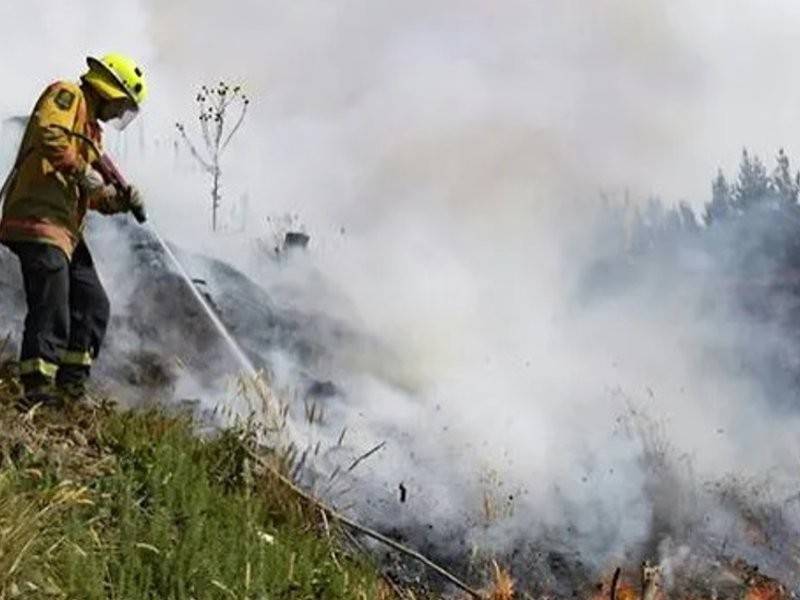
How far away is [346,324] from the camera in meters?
15.4

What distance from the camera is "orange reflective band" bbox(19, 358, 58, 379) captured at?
552 cm

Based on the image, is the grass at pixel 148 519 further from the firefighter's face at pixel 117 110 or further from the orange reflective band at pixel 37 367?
the firefighter's face at pixel 117 110

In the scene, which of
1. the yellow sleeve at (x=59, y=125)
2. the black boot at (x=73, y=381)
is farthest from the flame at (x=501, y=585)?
the yellow sleeve at (x=59, y=125)

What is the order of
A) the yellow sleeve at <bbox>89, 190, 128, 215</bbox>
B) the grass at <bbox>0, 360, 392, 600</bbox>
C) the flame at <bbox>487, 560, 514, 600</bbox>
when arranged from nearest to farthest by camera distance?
the grass at <bbox>0, 360, 392, 600</bbox>, the yellow sleeve at <bbox>89, 190, 128, 215</bbox>, the flame at <bbox>487, 560, 514, 600</bbox>

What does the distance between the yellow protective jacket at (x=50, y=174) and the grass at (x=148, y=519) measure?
74cm

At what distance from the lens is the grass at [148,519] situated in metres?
3.71

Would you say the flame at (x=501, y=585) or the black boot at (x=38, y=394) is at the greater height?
the black boot at (x=38, y=394)

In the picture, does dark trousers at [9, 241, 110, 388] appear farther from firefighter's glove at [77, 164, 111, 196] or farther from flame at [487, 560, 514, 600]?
flame at [487, 560, 514, 600]

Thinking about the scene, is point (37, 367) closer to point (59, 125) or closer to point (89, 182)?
point (89, 182)

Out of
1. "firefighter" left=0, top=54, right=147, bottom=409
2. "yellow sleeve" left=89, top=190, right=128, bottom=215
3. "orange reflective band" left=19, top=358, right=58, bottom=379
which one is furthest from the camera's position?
"yellow sleeve" left=89, top=190, right=128, bottom=215

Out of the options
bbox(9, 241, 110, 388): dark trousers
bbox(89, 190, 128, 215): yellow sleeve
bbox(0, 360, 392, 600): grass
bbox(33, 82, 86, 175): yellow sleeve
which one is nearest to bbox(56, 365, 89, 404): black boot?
bbox(9, 241, 110, 388): dark trousers

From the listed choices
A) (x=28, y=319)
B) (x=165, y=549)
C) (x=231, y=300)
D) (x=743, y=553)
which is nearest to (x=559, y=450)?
(x=743, y=553)

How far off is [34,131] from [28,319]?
883 millimetres

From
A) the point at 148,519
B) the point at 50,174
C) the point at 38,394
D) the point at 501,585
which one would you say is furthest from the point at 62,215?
the point at 501,585
